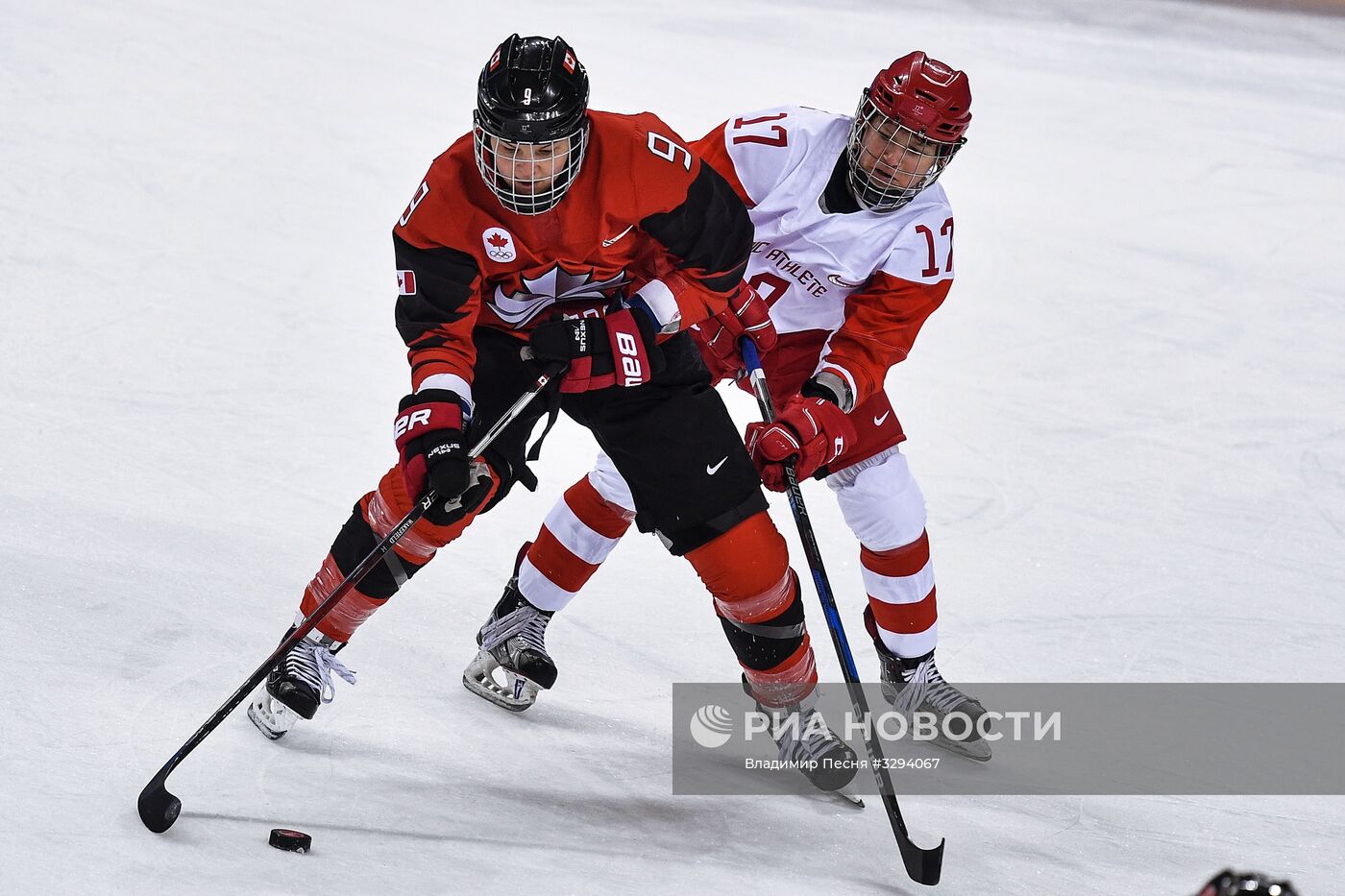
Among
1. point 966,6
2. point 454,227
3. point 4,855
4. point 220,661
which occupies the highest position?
point 454,227

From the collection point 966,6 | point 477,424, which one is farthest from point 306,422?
point 966,6

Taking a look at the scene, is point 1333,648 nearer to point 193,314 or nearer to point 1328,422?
point 1328,422

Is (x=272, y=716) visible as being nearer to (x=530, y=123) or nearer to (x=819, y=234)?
(x=530, y=123)

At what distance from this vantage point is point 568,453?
3986 millimetres

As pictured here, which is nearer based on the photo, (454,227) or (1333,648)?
(454,227)

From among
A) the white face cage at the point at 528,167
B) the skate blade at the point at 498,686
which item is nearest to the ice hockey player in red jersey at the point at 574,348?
the white face cage at the point at 528,167

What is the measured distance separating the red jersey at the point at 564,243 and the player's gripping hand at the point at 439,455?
52mm

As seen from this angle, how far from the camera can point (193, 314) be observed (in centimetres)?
417

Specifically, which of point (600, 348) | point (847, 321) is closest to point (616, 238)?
point (600, 348)

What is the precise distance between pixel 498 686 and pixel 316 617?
58 centimetres

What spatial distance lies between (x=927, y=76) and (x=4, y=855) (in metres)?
2.08

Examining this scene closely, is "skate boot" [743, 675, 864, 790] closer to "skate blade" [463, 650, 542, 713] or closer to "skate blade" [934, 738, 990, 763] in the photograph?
"skate blade" [934, 738, 990, 763]

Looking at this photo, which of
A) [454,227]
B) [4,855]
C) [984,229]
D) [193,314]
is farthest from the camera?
[984,229]

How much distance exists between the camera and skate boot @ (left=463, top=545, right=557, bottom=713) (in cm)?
287
